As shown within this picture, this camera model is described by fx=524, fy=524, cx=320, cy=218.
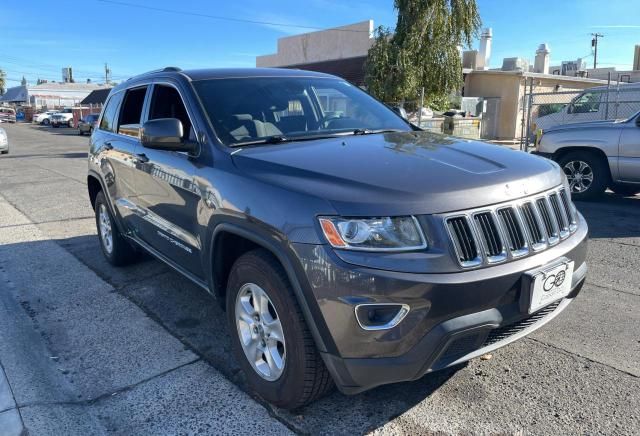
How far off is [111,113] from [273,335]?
365 centimetres

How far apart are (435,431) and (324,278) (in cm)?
106

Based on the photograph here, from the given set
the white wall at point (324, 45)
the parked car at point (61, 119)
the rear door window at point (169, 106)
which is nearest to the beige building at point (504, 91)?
the white wall at point (324, 45)

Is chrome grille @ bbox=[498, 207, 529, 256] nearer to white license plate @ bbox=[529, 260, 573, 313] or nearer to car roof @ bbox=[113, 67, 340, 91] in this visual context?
white license plate @ bbox=[529, 260, 573, 313]

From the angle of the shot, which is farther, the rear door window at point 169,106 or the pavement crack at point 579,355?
the rear door window at point 169,106

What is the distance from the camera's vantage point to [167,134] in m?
3.33

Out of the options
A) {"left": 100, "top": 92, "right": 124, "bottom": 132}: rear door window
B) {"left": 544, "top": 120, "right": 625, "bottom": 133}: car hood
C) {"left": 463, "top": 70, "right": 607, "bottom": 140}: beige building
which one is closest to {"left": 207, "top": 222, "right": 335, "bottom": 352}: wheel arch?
{"left": 100, "top": 92, "right": 124, "bottom": 132}: rear door window

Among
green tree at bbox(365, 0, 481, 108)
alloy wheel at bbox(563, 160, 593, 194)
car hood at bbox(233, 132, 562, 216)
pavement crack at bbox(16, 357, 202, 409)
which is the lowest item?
pavement crack at bbox(16, 357, 202, 409)

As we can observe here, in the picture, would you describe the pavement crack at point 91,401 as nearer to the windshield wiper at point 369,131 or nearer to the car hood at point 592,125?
the windshield wiper at point 369,131

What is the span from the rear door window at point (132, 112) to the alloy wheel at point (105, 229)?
969mm

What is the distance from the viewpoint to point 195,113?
349 centimetres

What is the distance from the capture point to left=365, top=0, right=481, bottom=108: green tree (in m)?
18.0

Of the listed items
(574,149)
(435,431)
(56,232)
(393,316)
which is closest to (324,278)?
(393,316)

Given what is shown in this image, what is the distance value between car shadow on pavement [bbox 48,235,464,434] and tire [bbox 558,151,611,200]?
611 centimetres

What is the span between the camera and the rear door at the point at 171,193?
11.3 ft
